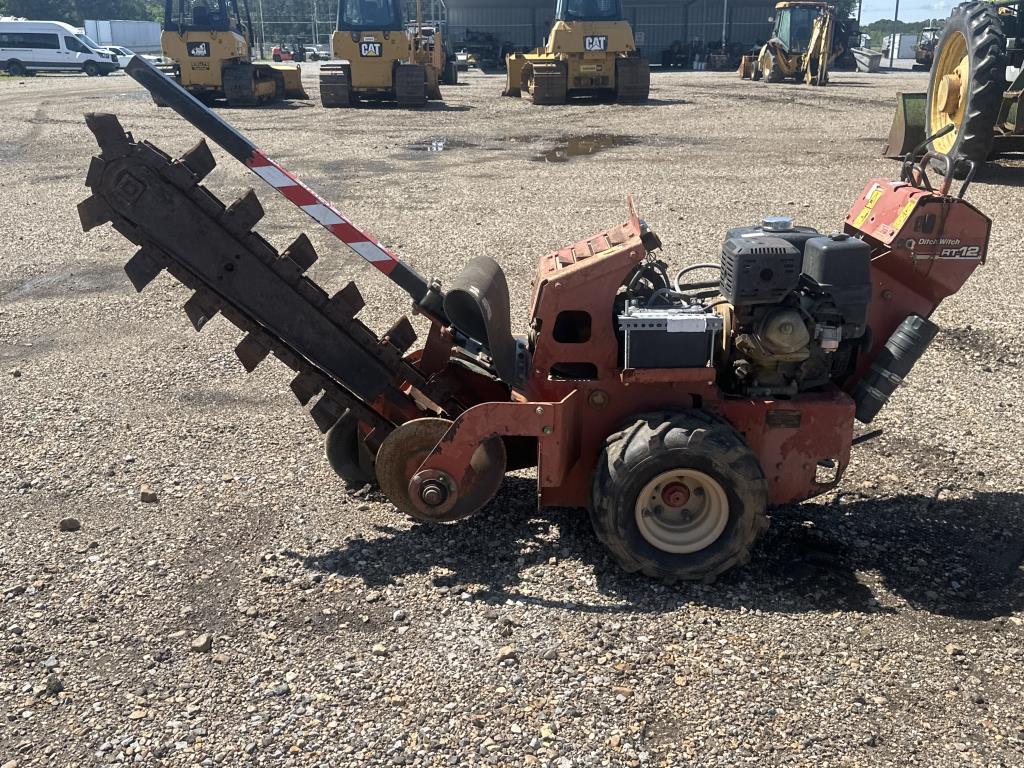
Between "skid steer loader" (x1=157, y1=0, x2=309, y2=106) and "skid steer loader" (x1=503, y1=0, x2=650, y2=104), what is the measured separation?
8.29m

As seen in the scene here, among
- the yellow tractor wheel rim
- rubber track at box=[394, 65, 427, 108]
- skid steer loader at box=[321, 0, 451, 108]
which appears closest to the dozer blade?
the yellow tractor wheel rim

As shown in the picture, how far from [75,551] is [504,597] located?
222 centimetres

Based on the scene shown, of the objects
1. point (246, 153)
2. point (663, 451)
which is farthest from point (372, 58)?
point (663, 451)

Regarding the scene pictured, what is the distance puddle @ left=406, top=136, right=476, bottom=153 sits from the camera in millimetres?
18375

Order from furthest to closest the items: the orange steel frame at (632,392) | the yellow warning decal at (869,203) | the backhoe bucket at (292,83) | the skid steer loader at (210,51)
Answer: the backhoe bucket at (292,83) → the skid steer loader at (210,51) → the yellow warning decal at (869,203) → the orange steel frame at (632,392)

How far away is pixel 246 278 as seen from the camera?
448cm

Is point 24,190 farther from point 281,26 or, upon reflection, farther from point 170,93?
point 281,26

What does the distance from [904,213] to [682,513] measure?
1.83 meters

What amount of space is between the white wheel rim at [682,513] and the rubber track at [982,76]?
9.52m

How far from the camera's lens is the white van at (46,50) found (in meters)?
44.2

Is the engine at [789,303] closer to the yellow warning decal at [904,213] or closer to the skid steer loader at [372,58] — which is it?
the yellow warning decal at [904,213]

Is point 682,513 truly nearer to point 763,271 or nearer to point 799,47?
point 763,271

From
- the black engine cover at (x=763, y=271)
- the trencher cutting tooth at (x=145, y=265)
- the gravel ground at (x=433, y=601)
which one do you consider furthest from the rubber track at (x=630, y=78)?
the trencher cutting tooth at (x=145, y=265)

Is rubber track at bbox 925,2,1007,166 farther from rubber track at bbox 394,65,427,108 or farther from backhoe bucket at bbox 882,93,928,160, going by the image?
rubber track at bbox 394,65,427,108
